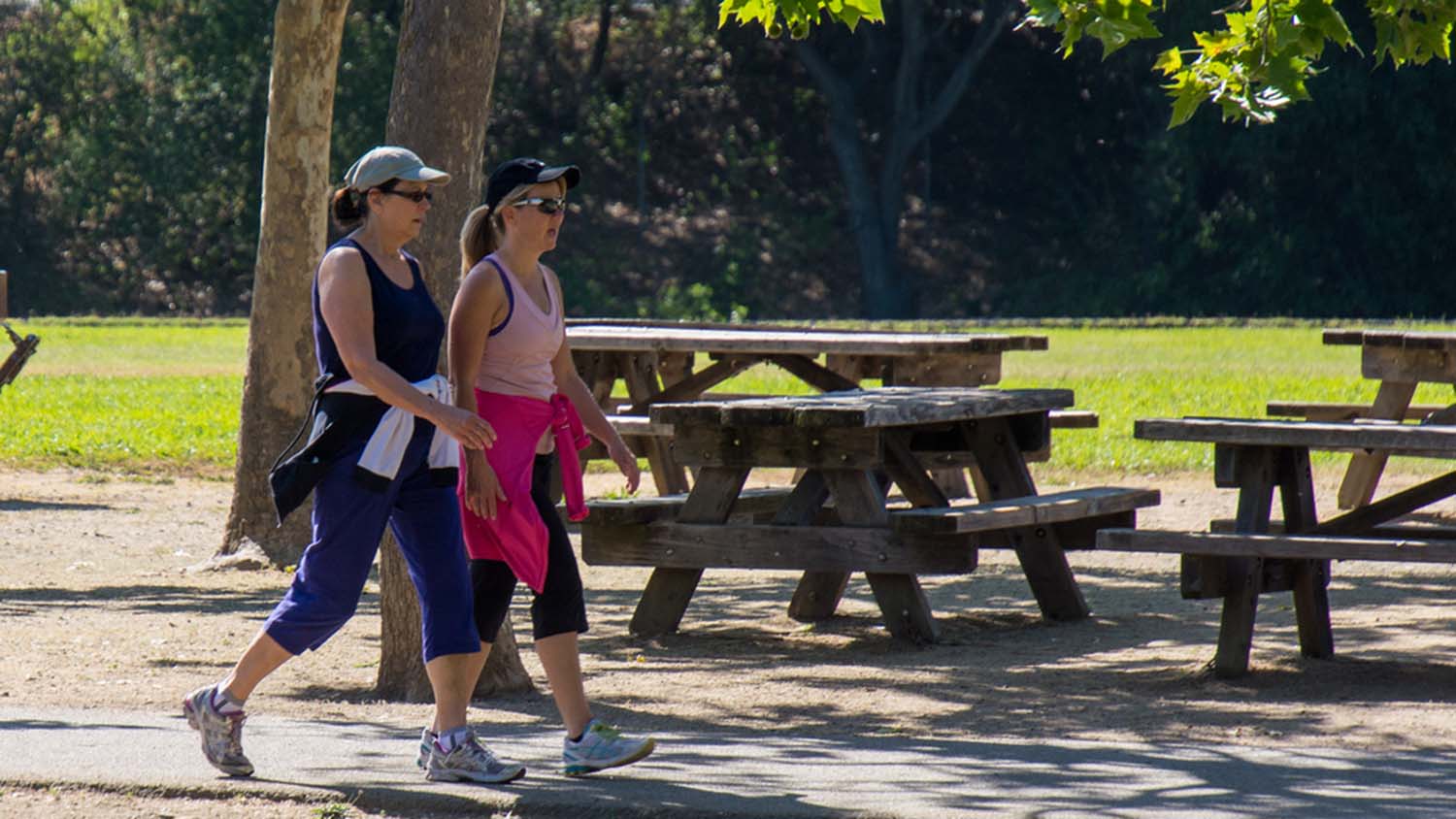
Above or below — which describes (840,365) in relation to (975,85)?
below

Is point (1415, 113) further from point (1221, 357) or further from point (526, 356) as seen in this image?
point (526, 356)

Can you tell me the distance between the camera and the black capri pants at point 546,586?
586 cm

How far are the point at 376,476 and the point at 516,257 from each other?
27.4 inches

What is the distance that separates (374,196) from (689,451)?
3.01 metres

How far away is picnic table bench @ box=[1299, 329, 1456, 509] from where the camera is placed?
39.3 feet

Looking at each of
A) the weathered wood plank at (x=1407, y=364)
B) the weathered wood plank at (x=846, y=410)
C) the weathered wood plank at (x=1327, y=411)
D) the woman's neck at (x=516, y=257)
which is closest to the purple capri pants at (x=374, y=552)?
the woman's neck at (x=516, y=257)

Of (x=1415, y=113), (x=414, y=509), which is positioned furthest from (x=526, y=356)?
(x=1415, y=113)

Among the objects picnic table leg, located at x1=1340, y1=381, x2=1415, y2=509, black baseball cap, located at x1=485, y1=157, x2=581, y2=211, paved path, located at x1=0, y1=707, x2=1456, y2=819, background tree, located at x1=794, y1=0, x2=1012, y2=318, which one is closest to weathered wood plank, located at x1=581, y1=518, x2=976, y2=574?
paved path, located at x1=0, y1=707, x2=1456, y2=819

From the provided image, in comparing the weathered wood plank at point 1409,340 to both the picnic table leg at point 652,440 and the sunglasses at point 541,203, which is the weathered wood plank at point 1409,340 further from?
the sunglasses at point 541,203

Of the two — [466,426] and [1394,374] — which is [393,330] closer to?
[466,426]

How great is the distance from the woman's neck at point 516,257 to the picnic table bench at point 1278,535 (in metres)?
2.56

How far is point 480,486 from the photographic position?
571 cm

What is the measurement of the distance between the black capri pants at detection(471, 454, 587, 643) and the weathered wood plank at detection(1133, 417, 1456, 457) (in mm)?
2614

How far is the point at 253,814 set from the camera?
5.47m
